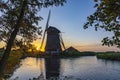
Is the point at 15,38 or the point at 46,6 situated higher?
the point at 46,6

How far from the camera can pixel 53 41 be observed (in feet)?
300

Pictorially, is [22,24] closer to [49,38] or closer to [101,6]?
[101,6]

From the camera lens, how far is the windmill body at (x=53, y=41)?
300 ft

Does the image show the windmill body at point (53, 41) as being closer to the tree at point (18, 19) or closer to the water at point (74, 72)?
the water at point (74, 72)

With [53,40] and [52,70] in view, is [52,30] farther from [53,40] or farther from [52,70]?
[52,70]

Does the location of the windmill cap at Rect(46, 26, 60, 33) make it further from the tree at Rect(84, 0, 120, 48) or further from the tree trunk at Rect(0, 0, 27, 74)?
the tree at Rect(84, 0, 120, 48)

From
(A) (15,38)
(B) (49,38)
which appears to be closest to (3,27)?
(A) (15,38)

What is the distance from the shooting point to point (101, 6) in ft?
18.1

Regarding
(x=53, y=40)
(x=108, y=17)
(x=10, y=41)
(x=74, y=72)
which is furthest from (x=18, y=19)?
(x=53, y=40)

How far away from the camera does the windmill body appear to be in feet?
300

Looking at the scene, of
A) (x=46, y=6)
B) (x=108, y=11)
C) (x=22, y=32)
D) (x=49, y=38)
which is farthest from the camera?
(x=49, y=38)

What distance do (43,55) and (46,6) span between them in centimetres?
8412

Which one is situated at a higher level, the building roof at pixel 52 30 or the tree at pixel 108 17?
the building roof at pixel 52 30

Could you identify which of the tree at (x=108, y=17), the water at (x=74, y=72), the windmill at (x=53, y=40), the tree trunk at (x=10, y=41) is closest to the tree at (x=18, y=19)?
the tree trunk at (x=10, y=41)
